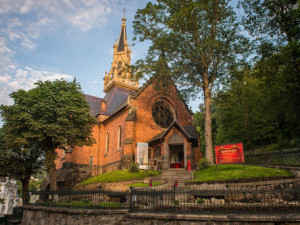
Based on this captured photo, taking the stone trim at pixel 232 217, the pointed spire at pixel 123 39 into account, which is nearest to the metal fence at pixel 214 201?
the stone trim at pixel 232 217

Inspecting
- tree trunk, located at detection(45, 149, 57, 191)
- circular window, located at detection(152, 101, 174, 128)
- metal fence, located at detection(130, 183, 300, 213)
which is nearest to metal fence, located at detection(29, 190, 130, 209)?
metal fence, located at detection(130, 183, 300, 213)

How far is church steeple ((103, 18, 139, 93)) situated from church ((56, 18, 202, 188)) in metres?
6.52

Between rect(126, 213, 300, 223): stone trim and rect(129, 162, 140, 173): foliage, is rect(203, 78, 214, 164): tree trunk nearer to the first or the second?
rect(129, 162, 140, 173): foliage

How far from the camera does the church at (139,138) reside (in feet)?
77.4

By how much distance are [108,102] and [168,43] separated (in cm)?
1718

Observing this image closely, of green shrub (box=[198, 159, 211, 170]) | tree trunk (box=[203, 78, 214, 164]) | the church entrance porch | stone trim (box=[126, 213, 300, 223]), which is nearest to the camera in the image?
stone trim (box=[126, 213, 300, 223])

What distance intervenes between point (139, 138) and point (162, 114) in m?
5.50

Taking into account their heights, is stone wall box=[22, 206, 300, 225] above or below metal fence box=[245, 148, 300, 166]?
below

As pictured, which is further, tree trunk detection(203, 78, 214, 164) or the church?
the church

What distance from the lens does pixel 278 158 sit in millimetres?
16594

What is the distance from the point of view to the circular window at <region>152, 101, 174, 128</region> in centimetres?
2873

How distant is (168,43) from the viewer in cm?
2164

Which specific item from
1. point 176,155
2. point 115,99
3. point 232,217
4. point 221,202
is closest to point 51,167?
point 176,155

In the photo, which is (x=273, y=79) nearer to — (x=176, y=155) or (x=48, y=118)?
(x=176, y=155)
